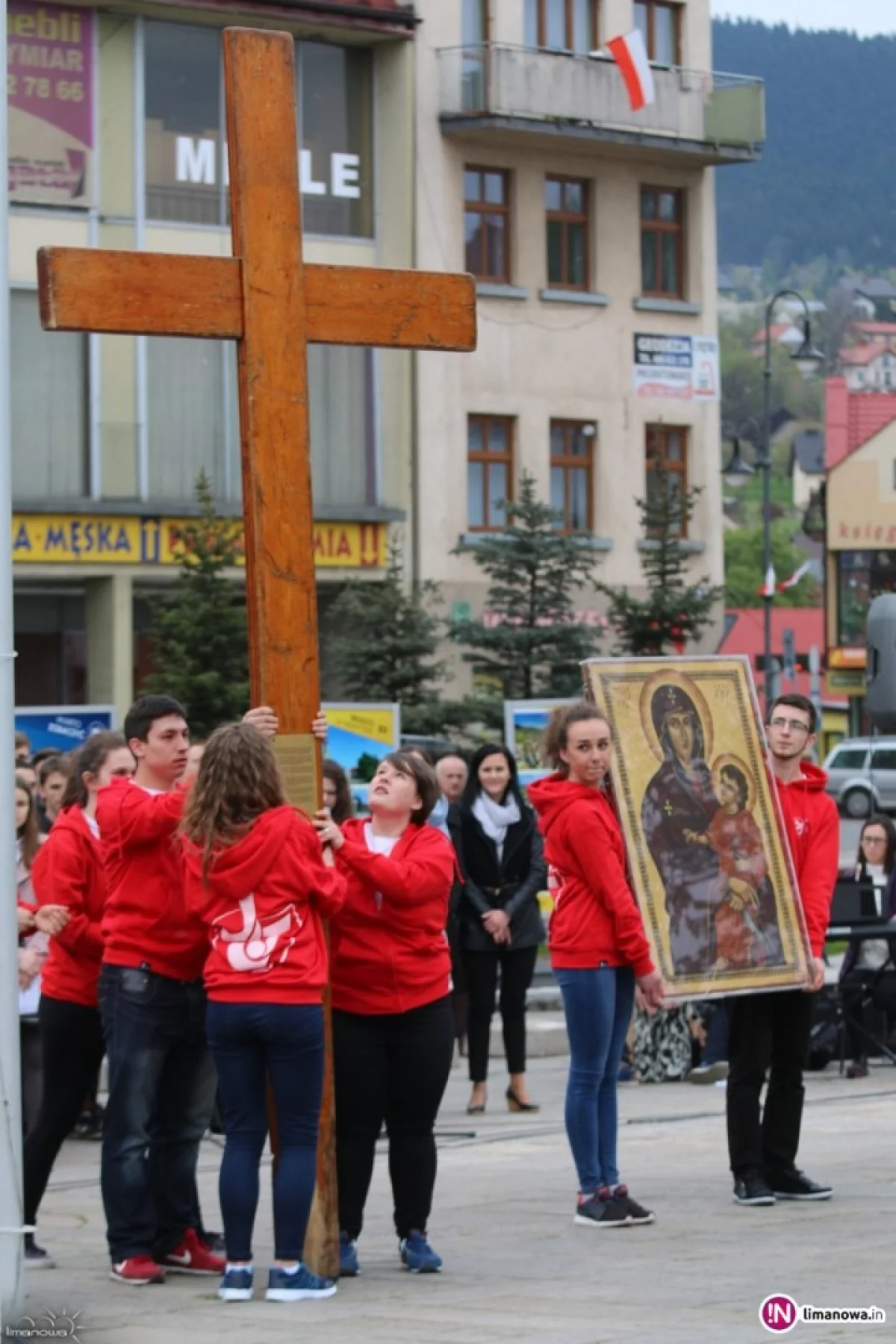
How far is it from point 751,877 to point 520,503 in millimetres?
26174

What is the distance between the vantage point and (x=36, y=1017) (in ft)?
36.2

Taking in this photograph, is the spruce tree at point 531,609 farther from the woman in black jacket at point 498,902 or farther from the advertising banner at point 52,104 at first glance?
the woman in black jacket at point 498,902

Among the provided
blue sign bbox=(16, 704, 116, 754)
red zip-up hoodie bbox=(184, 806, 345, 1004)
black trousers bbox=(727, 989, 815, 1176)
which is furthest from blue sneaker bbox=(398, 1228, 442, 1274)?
blue sign bbox=(16, 704, 116, 754)

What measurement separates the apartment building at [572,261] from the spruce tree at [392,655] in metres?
6.22

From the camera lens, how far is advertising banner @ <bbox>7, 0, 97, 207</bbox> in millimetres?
38969

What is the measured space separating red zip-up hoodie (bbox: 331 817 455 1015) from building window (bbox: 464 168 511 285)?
114 ft

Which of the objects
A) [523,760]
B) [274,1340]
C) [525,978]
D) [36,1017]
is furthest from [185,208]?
[274,1340]

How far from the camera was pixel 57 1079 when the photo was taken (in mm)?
9609

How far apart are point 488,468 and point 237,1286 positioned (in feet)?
117

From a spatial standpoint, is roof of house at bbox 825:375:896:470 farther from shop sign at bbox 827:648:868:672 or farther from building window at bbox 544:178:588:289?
building window at bbox 544:178:588:289

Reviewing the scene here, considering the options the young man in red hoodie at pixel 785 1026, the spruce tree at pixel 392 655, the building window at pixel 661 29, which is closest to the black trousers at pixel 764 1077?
the young man in red hoodie at pixel 785 1026

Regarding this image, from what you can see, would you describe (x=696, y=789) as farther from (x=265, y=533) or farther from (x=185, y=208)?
(x=185, y=208)

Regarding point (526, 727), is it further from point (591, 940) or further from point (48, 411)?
point (48, 411)

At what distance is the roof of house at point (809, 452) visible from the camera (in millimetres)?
181875
